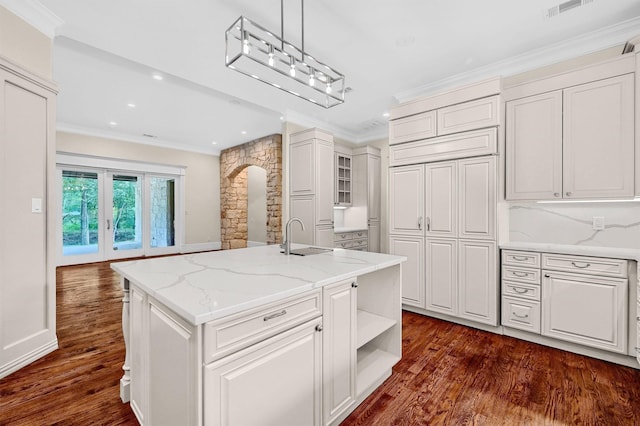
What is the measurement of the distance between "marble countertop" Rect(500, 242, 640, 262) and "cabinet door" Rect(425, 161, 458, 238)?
21.7 inches

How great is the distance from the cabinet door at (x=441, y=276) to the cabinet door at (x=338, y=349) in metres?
1.87

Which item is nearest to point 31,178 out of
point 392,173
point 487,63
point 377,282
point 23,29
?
point 23,29

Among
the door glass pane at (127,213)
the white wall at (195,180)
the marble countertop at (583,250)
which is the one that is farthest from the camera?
the door glass pane at (127,213)

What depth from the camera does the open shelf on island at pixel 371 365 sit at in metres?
1.85

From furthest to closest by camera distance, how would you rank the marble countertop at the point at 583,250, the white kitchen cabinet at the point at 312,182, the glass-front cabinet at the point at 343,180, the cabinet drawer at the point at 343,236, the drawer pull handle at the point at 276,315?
the glass-front cabinet at the point at 343,180
the cabinet drawer at the point at 343,236
the white kitchen cabinet at the point at 312,182
the marble countertop at the point at 583,250
the drawer pull handle at the point at 276,315

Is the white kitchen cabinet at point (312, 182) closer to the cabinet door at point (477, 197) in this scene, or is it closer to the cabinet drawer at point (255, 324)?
the cabinet door at point (477, 197)

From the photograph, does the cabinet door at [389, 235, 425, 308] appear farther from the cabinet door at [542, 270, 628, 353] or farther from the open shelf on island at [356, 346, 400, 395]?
the open shelf on island at [356, 346, 400, 395]

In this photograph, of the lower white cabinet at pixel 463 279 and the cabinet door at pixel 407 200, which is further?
the cabinet door at pixel 407 200

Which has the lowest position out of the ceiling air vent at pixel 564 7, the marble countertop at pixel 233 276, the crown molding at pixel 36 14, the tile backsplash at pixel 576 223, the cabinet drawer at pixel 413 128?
the marble countertop at pixel 233 276

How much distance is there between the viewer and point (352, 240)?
5379 mm

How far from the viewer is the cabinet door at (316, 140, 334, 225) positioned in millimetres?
4621

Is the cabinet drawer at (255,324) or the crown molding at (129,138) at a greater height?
the crown molding at (129,138)

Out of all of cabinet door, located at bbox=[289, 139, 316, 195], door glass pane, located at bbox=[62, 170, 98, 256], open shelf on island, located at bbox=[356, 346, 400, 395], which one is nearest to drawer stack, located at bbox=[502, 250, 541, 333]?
open shelf on island, located at bbox=[356, 346, 400, 395]

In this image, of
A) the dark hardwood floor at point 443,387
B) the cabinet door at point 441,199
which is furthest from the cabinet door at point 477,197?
the dark hardwood floor at point 443,387
